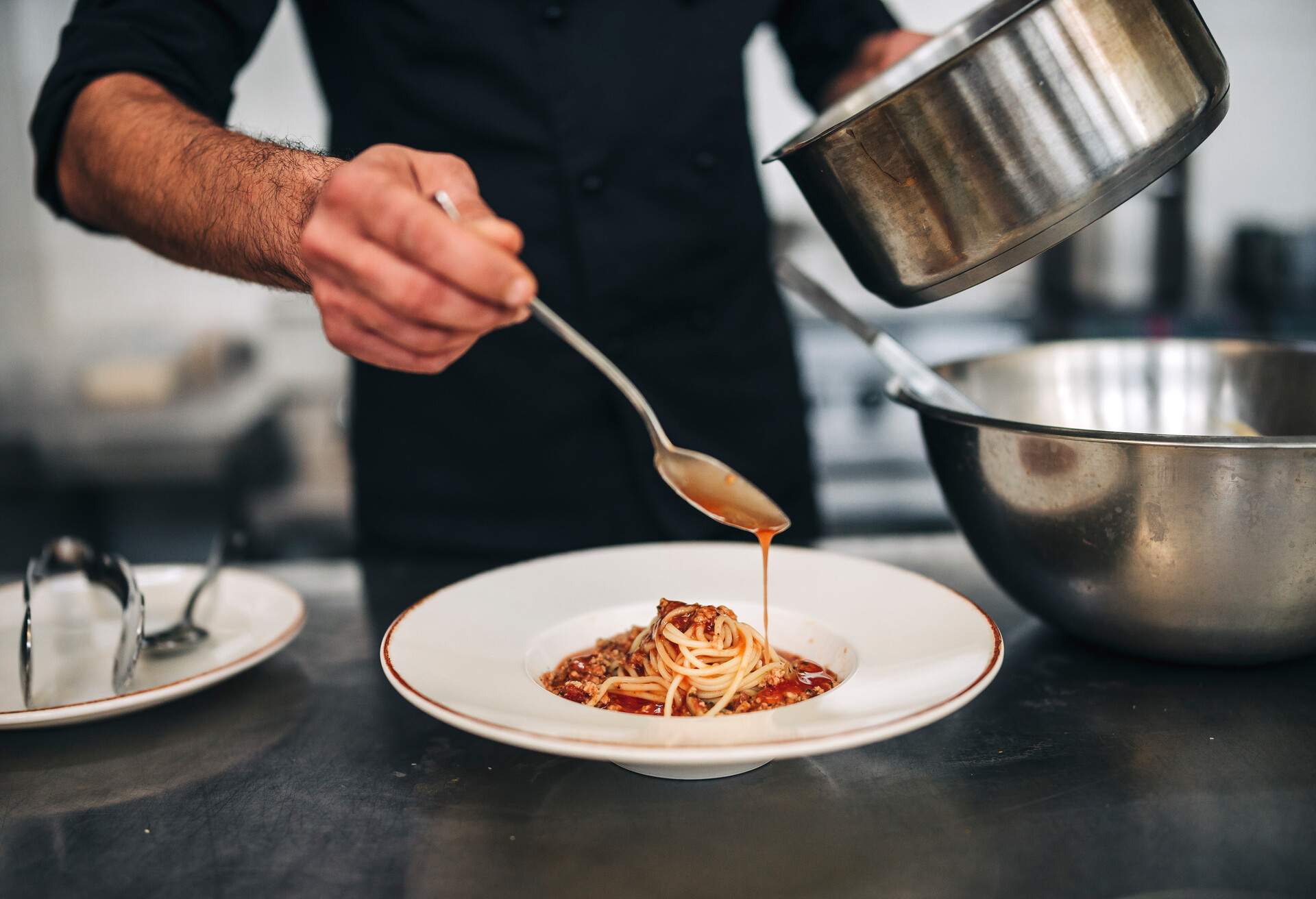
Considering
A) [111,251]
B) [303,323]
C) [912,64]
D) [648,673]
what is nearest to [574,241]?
[912,64]

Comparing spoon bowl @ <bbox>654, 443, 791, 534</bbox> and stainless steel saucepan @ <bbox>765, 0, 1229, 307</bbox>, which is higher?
stainless steel saucepan @ <bbox>765, 0, 1229, 307</bbox>

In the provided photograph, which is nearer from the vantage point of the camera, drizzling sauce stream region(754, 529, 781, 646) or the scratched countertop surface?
the scratched countertop surface

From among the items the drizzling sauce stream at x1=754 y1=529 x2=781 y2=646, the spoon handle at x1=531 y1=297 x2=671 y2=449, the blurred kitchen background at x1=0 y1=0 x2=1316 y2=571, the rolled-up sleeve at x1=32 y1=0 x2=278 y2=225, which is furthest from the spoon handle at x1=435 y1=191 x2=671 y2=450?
the blurred kitchen background at x1=0 y1=0 x2=1316 y2=571

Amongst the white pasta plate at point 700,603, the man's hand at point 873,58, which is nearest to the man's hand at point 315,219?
the white pasta plate at point 700,603

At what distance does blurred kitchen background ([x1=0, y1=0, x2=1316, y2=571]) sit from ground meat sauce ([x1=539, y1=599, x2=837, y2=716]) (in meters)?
2.40

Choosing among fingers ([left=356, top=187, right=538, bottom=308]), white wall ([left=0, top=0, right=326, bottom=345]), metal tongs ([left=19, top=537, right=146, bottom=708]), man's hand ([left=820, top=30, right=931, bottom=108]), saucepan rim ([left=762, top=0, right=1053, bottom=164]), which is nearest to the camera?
fingers ([left=356, top=187, right=538, bottom=308])

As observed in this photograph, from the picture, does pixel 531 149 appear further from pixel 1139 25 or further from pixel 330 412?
pixel 330 412

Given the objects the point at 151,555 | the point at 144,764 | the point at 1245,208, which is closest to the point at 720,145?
the point at 144,764

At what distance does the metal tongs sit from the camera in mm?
971

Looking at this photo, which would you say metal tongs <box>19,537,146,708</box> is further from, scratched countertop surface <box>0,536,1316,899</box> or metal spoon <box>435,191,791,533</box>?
metal spoon <box>435,191,791,533</box>

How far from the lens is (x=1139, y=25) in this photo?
86 centimetres

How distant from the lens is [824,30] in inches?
68.9

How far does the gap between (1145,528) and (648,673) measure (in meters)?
0.47

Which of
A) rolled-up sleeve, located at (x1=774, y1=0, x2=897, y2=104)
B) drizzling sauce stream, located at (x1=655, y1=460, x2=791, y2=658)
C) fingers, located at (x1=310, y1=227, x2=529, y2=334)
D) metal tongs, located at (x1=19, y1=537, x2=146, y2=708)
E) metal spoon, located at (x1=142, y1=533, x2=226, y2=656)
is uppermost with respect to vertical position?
rolled-up sleeve, located at (x1=774, y1=0, x2=897, y2=104)
